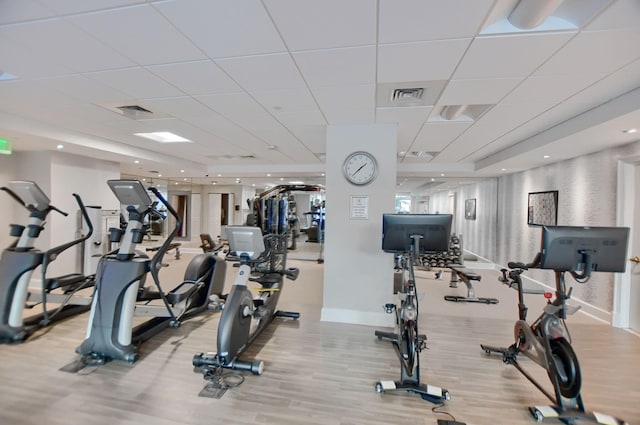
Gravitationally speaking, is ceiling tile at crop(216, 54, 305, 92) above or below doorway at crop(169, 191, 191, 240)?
above

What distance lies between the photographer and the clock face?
360cm

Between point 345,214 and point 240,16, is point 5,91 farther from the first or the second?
point 345,214

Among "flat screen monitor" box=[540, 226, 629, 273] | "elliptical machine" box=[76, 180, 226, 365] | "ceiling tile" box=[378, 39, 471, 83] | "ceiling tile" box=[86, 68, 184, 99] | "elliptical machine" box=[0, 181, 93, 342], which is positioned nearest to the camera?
"ceiling tile" box=[378, 39, 471, 83]

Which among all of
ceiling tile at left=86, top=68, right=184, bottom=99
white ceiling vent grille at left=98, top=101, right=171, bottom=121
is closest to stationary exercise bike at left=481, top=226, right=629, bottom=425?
ceiling tile at left=86, top=68, right=184, bottom=99

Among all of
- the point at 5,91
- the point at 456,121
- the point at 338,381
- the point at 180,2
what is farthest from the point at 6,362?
the point at 456,121

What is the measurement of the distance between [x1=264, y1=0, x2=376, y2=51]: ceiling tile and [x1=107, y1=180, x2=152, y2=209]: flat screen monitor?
1.95 meters

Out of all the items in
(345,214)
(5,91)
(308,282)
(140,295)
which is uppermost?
(5,91)

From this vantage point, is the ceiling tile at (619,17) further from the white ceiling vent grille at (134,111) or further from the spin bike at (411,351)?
the white ceiling vent grille at (134,111)

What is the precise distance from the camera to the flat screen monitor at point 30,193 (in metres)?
3.11

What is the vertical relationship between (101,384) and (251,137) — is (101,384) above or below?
below

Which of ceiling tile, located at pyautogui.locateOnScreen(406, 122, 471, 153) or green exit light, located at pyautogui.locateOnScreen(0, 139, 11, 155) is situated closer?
ceiling tile, located at pyautogui.locateOnScreen(406, 122, 471, 153)

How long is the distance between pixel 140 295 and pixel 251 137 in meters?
2.57

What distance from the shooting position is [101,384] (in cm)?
235

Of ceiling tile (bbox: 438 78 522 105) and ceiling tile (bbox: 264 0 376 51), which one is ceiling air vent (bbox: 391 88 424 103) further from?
ceiling tile (bbox: 264 0 376 51)
